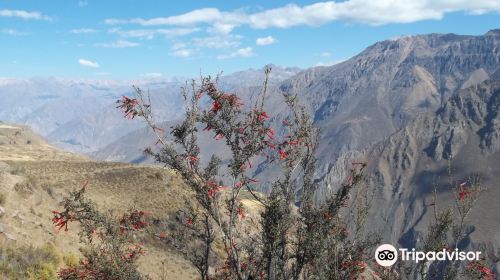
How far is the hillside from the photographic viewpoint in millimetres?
25766

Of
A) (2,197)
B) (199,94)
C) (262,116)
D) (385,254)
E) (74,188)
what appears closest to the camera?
(262,116)

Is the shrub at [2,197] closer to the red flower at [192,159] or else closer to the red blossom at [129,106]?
the red blossom at [129,106]

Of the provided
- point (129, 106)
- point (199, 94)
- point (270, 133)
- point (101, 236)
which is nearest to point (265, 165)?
point (270, 133)

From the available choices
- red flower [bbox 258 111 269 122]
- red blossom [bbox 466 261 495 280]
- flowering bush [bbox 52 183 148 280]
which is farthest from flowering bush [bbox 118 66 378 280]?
red blossom [bbox 466 261 495 280]

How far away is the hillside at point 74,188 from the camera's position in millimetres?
25766

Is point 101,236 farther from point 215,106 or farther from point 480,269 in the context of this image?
point 480,269

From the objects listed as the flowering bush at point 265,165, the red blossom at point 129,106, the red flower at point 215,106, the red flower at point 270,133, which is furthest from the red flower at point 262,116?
the red blossom at point 129,106

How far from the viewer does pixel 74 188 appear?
13.5m

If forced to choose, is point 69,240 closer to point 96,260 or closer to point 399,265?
point 96,260

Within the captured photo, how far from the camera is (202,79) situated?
11633 mm

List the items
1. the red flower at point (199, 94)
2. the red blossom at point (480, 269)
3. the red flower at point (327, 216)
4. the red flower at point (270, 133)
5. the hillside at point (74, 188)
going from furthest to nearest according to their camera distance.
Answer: the hillside at point (74, 188) < the red blossom at point (480, 269) < the red flower at point (327, 216) < the red flower at point (270, 133) < the red flower at point (199, 94)

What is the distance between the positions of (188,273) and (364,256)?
2399 centimetres

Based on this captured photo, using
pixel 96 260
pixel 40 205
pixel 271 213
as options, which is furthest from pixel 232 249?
pixel 40 205

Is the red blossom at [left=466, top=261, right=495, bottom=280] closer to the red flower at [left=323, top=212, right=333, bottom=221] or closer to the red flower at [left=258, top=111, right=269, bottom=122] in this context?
the red flower at [left=323, top=212, right=333, bottom=221]
